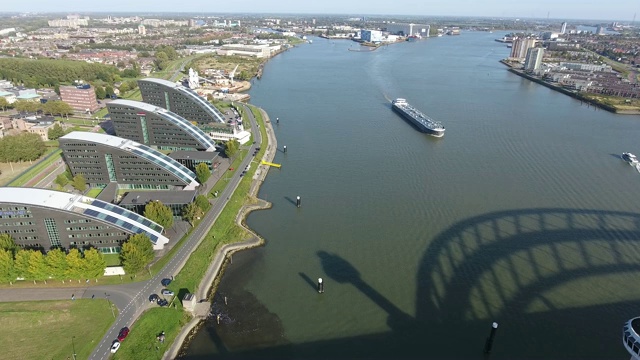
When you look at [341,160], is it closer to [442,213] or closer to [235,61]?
[442,213]

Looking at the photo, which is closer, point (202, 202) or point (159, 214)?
point (159, 214)

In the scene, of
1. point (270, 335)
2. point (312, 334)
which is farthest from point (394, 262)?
point (270, 335)

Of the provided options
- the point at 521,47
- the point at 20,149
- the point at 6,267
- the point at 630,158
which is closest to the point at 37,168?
the point at 20,149

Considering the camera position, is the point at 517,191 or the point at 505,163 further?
the point at 505,163

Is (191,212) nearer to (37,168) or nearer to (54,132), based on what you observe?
(37,168)

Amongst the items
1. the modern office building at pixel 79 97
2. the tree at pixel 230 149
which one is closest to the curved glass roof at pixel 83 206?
the tree at pixel 230 149

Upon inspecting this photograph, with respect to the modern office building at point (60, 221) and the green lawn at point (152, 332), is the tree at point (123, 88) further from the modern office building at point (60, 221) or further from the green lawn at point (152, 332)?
the green lawn at point (152, 332)
